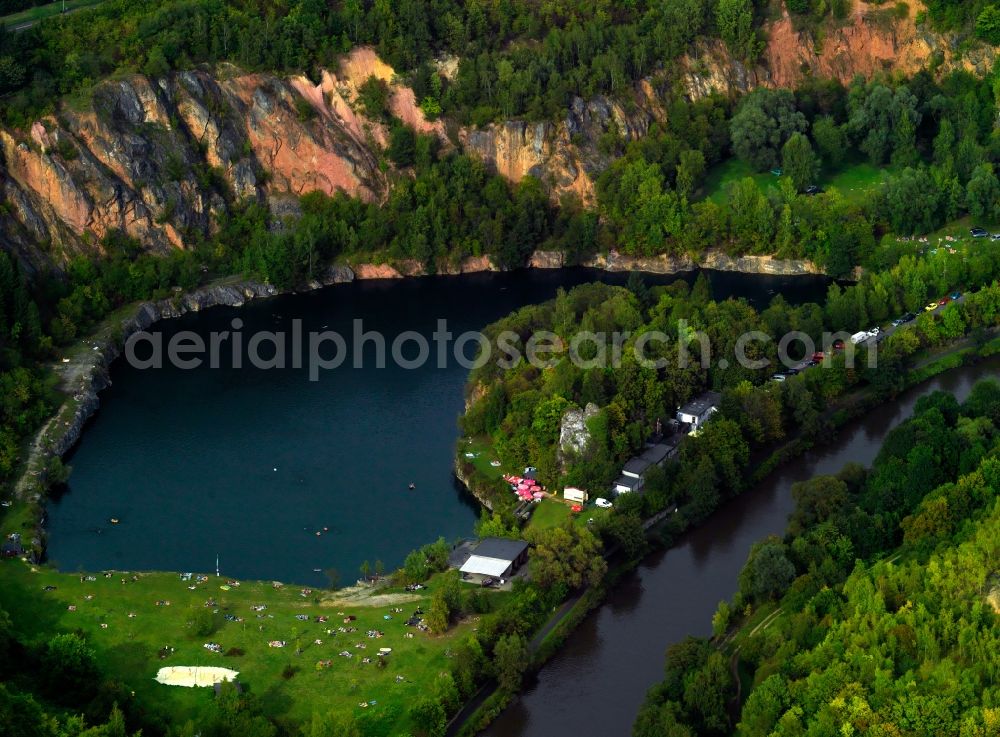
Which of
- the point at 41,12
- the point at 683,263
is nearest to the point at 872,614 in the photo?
the point at 683,263

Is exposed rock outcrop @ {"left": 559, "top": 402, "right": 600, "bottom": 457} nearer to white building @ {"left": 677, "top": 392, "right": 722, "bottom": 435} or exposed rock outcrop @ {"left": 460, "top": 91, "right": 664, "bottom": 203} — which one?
white building @ {"left": 677, "top": 392, "right": 722, "bottom": 435}

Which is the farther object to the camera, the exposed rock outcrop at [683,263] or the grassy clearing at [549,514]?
the exposed rock outcrop at [683,263]

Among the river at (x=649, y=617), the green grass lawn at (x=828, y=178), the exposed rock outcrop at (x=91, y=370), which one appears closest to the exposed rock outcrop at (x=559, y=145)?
the green grass lawn at (x=828, y=178)

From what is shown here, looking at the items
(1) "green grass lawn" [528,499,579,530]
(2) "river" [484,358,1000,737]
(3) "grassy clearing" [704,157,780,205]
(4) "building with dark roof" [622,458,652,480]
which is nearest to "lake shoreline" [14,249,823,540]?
(1) "green grass lawn" [528,499,579,530]

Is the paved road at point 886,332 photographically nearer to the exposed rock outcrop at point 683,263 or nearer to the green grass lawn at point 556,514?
the exposed rock outcrop at point 683,263

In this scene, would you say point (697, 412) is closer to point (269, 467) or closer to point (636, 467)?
point (636, 467)

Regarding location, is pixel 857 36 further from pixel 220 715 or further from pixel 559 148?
pixel 220 715
